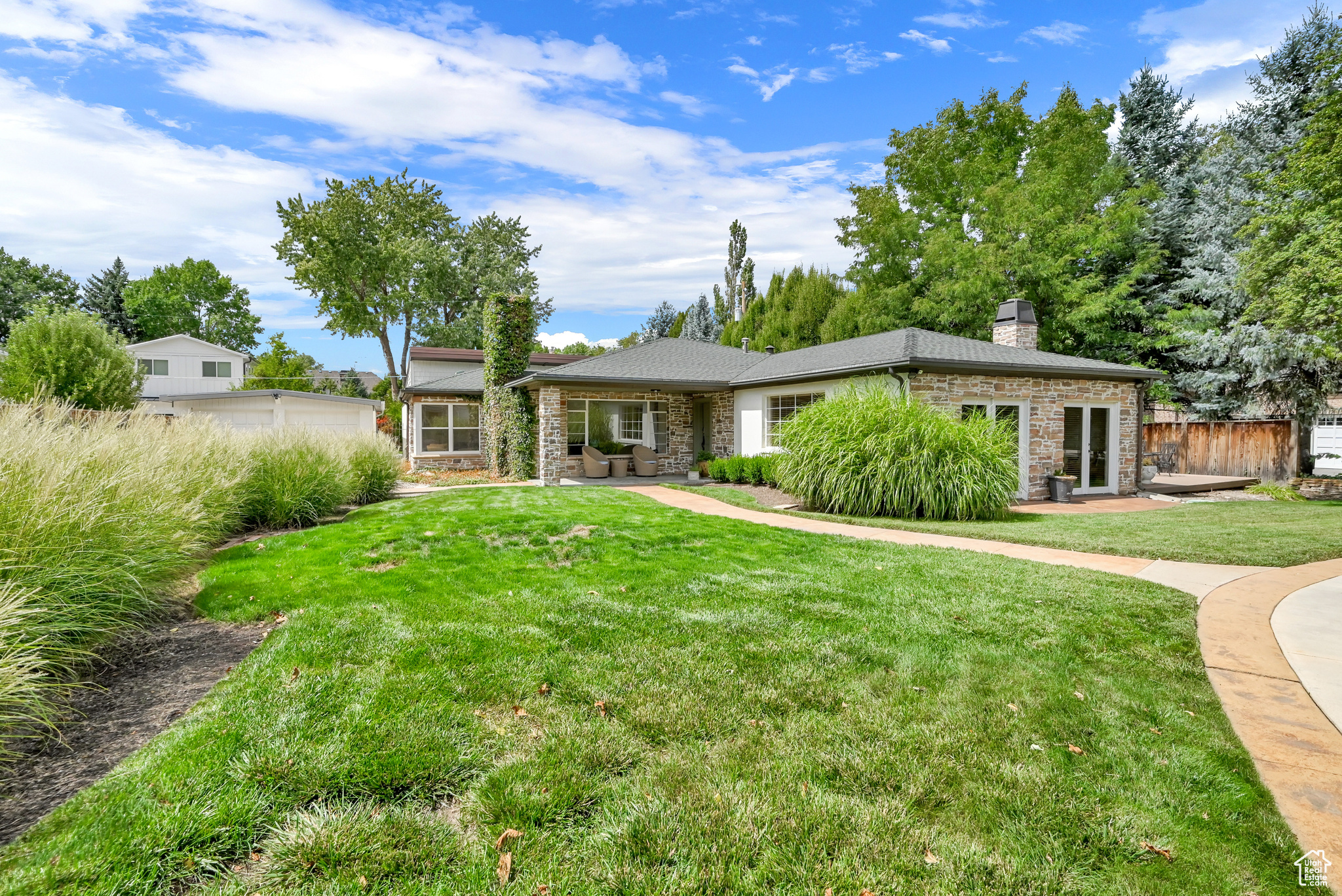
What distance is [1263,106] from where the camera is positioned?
60.4 feet

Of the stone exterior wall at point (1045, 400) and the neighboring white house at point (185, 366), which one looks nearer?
the stone exterior wall at point (1045, 400)

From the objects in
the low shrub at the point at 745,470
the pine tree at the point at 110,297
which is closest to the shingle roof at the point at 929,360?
the low shrub at the point at 745,470

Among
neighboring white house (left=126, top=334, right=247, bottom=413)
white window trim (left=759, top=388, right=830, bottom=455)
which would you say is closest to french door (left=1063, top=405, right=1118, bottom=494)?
white window trim (left=759, top=388, right=830, bottom=455)

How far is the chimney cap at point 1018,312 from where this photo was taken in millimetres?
15359

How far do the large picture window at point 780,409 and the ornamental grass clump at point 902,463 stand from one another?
3325 mm

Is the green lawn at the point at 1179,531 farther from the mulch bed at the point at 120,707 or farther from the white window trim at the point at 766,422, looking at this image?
the mulch bed at the point at 120,707

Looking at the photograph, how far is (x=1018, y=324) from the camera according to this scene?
15.4m

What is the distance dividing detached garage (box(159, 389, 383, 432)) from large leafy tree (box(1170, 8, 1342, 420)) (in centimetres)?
2532

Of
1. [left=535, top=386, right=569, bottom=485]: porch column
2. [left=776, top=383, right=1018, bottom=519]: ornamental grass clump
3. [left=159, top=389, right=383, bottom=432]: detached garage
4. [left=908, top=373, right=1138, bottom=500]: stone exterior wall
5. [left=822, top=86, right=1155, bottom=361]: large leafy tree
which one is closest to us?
[left=776, top=383, right=1018, bottom=519]: ornamental grass clump

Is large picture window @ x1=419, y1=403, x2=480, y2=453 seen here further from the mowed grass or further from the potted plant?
the potted plant

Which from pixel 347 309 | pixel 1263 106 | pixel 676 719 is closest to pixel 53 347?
pixel 347 309

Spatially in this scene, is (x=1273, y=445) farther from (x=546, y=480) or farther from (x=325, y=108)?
(x=325, y=108)

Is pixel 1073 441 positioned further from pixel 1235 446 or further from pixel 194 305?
pixel 194 305

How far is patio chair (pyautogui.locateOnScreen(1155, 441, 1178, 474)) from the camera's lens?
19.0 meters
